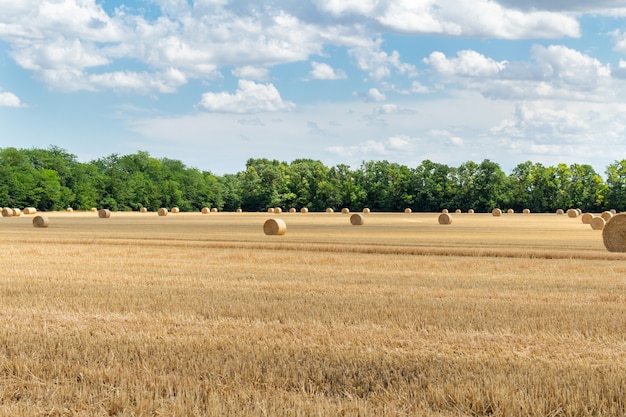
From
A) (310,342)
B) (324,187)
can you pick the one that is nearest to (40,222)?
(310,342)

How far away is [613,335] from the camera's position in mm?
10977

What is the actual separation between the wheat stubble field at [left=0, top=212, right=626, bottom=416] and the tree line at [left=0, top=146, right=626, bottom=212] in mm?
89401

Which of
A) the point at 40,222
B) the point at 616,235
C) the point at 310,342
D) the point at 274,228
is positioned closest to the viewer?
the point at 310,342

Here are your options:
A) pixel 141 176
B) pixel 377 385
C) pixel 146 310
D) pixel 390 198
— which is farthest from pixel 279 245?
pixel 141 176

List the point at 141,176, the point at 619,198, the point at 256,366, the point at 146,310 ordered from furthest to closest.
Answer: the point at 141,176, the point at 619,198, the point at 146,310, the point at 256,366

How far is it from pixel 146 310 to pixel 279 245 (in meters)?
16.8

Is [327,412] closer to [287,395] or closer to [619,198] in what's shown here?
[287,395]

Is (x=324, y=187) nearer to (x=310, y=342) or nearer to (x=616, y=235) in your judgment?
(x=616, y=235)

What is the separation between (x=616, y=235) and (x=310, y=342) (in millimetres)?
22661

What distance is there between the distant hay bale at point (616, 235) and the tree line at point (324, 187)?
81.4 metres

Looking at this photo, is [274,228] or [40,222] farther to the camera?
[40,222]

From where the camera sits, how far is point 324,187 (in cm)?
12369

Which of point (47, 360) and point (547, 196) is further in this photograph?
point (547, 196)

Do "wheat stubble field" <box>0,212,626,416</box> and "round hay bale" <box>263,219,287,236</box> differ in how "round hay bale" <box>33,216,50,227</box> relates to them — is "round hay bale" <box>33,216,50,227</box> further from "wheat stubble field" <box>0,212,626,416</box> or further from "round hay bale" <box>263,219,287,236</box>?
"wheat stubble field" <box>0,212,626,416</box>
